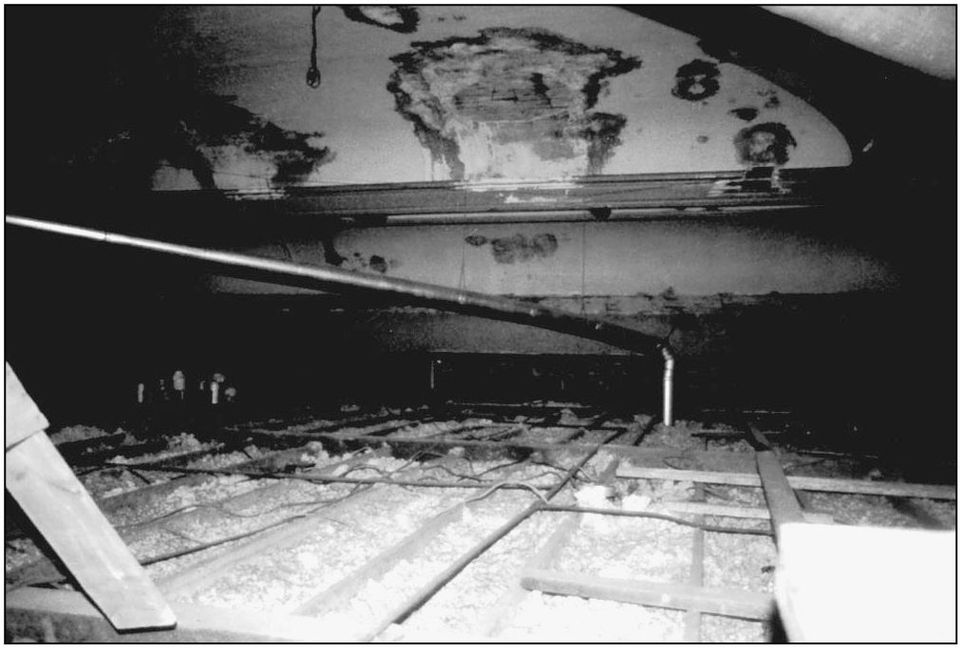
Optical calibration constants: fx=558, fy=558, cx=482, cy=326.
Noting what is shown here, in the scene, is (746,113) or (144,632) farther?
(746,113)

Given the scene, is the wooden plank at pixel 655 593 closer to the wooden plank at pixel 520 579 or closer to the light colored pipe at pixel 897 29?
the wooden plank at pixel 520 579

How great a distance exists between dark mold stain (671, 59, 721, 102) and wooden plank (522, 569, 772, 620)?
11.1ft

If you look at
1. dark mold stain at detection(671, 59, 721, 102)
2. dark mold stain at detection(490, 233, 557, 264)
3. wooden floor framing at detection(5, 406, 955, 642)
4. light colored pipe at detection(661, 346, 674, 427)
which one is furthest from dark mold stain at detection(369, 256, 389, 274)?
dark mold stain at detection(671, 59, 721, 102)

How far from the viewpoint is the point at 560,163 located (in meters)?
4.66

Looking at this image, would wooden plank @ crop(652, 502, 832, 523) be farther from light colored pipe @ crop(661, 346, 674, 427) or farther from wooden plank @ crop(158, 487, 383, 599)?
light colored pipe @ crop(661, 346, 674, 427)

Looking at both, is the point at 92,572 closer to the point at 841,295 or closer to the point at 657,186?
the point at 657,186

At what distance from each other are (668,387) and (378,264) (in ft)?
11.6

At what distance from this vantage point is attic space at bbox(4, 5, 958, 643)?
1.60 meters

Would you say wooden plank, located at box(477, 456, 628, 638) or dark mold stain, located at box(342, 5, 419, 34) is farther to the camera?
dark mold stain, located at box(342, 5, 419, 34)

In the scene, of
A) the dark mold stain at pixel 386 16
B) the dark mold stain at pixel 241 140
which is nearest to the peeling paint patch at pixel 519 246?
the dark mold stain at pixel 241 140

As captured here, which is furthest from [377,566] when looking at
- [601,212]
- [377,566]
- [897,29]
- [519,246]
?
[519,246]

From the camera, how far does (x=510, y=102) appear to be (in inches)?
165

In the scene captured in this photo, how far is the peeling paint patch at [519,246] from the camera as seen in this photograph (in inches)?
239

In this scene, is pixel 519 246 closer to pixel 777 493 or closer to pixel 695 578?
pixel 777 493
